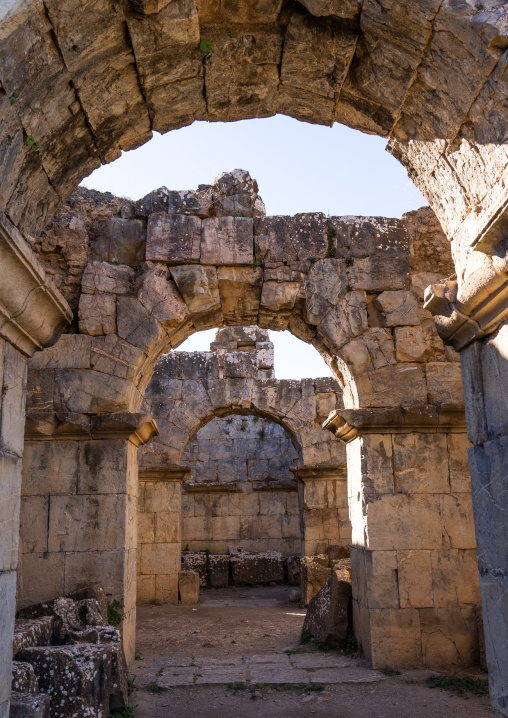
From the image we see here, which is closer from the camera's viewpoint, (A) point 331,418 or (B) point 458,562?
(B) point 458,562

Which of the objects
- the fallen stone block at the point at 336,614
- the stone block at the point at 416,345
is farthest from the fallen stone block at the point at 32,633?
the stone block at the point at 416,345

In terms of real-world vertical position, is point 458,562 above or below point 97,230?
below

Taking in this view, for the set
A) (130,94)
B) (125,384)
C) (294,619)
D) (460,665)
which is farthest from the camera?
(294,619)

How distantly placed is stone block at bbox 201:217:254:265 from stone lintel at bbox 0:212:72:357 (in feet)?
12.0

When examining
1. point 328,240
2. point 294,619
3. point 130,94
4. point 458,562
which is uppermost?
point 328,240

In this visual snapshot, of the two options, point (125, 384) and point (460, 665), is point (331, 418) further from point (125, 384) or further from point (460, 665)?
point (460, 665)

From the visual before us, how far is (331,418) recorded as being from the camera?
22.7 ft

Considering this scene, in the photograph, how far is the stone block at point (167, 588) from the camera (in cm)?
1086

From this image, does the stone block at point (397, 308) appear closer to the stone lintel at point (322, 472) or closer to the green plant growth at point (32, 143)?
the green plant growth at point (32, 143)

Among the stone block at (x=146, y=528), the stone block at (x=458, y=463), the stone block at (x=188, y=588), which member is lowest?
the stone block at (x=188, y=588)

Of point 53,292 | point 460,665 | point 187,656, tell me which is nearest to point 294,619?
point 187,656

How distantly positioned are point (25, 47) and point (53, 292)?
1136 millimetres

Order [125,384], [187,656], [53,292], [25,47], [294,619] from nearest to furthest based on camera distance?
[25,47]
[53,292]
[125,384]
[187,656]
[294,619]

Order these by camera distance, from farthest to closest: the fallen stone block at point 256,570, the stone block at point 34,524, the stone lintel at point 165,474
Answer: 1. the fallen stone block at point 256,570
2. the stone lintel at point 165,474
3. the stone block at point 34,524
